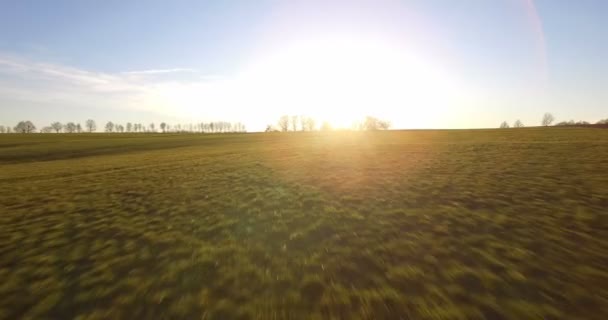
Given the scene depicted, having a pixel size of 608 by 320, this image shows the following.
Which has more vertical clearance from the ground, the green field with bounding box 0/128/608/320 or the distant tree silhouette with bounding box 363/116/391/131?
the distant tree silhouette with bounding box 363/116/391/131

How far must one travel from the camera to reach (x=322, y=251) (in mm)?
8328

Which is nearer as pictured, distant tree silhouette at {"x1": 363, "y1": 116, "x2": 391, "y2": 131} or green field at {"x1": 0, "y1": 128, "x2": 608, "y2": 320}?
green field at {"x1": 0, "y1": 128, "x2": 608, "y2": 320}

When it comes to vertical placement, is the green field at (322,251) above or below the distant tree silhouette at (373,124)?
below

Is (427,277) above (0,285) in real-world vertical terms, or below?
above

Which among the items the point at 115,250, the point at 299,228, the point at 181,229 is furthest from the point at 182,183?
the point at 299,228

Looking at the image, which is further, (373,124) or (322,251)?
(373,124)

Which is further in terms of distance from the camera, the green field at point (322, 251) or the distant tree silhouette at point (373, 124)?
the distant tree silhouette at point (373, 124)

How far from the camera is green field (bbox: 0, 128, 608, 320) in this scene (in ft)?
19.0

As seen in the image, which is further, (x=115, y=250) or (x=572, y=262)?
(x=115, y=250)

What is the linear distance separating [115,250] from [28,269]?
205 centimetres

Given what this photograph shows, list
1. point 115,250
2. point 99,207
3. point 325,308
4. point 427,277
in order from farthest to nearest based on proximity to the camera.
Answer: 1. point 99,207
2. point 115,250
3. point 427,277
4. point 325,308

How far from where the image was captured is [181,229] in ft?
35.4

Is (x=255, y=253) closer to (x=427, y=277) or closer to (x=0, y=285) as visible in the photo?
(x=427, y=277)

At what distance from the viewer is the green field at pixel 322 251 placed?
580 centimetres
